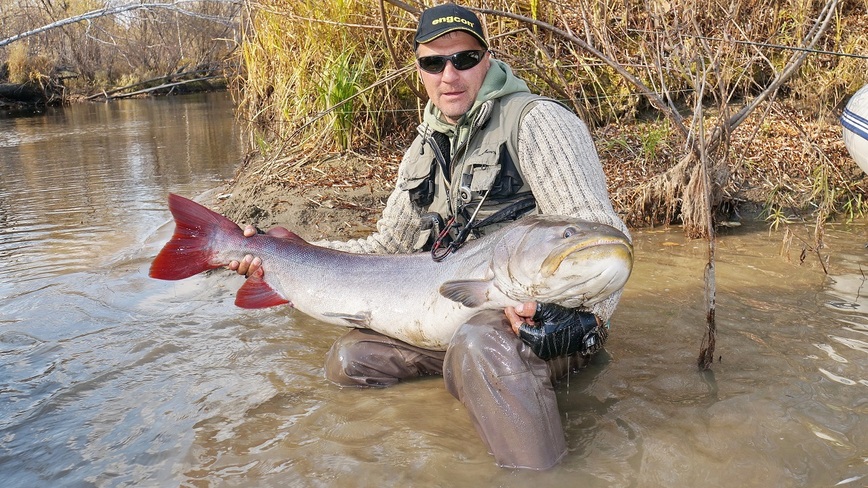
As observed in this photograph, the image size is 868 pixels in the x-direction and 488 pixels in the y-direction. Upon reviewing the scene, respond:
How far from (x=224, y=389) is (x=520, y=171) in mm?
1782

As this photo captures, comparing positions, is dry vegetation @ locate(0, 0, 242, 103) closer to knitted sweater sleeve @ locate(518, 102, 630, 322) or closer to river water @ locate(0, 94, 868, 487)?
river water @ locate(0, 94, 868, 487)

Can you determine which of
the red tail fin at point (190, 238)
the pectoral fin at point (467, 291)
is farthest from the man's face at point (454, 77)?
the red tail fin at point (190, 238)

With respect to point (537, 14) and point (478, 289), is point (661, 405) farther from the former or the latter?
point (537, 14)

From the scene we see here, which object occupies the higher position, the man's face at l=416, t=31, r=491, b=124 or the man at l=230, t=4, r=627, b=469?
the man's face at l=416, t=31, r=491, b=124

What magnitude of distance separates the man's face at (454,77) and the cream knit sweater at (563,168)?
351 mm

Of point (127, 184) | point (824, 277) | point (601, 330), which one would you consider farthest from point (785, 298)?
point (127, 184)

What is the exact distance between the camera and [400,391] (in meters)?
3.41

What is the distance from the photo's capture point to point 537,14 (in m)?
7.29

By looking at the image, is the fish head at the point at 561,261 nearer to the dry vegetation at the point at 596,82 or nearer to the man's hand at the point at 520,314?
the man's hand at the point at 520,314

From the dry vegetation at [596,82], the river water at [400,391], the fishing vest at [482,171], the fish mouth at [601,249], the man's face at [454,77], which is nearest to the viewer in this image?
the fish mouth at [601,249]

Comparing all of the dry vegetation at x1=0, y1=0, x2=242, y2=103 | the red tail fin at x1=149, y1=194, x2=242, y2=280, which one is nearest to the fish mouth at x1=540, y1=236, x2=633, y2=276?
the red tail fin at x1=149, y1=194, x2=242, y2=280

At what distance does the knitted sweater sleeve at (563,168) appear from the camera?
285cm

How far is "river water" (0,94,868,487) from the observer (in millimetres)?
2713

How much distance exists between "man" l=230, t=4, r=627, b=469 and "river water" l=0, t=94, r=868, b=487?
0.51 ft
